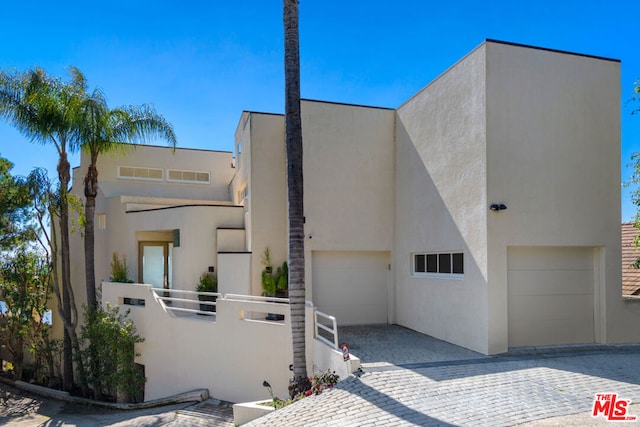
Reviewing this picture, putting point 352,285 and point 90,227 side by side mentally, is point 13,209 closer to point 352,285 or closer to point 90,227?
point 90,227

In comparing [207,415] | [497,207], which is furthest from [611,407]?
[207,415]

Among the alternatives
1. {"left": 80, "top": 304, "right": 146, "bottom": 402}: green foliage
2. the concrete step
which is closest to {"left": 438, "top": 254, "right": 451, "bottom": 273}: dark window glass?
the concrete step

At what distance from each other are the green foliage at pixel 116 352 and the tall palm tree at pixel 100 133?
103 centimetres

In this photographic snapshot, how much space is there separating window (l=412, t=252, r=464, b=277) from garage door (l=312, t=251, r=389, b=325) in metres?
1.51

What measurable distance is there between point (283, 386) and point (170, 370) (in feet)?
14.3

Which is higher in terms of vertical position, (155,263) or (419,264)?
(419,264)

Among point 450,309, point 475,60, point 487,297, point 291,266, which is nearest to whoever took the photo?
point 291,266

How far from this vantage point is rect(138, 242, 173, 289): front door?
1714 centimetres

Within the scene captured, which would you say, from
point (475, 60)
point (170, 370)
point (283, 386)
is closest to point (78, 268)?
point (170, 370)

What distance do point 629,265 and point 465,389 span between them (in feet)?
37.5

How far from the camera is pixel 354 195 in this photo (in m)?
13.4

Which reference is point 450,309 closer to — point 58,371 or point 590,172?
point 590,172

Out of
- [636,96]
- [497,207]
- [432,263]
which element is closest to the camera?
[497,207]

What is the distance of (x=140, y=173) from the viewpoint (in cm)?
1931
